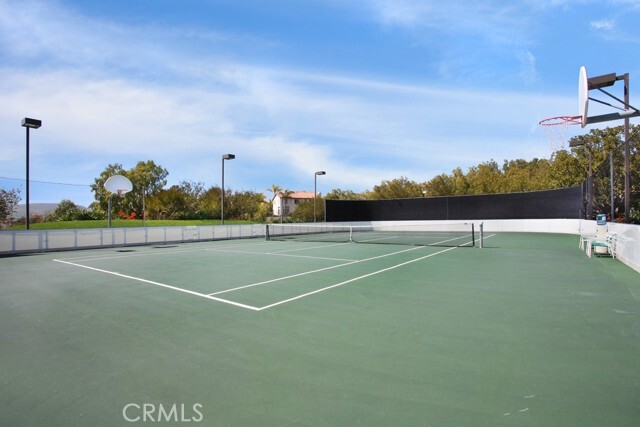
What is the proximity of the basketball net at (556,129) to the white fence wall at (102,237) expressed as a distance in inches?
902

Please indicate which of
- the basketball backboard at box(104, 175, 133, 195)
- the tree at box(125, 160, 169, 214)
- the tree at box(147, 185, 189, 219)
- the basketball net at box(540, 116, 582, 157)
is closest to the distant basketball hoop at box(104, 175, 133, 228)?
the basketball backboard at box(104, 175, 133, 195)

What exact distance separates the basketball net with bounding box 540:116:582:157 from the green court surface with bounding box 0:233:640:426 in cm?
1928

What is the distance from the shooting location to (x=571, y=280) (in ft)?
27.6

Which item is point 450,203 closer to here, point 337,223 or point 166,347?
point 337,223

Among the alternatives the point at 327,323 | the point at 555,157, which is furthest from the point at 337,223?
the point at 327,323

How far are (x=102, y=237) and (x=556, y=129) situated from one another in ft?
98.8

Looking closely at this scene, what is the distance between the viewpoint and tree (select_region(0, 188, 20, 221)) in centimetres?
1697

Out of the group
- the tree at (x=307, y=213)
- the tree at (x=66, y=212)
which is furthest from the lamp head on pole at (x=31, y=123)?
the tree at (x=307, y=213)

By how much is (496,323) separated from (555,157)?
34.5 meters

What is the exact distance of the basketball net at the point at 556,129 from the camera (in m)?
23.3

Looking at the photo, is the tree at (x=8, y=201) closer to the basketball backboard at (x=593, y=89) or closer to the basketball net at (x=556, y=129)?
the basketball backboard at (x=593, y=89)

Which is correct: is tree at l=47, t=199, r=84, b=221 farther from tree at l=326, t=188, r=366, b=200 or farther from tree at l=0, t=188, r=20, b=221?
tree at l=326, t=188, r=366, b=200

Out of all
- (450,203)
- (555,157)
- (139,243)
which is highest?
(555,157)

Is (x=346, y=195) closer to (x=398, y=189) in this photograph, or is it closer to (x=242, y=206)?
(x=398, y=189)
